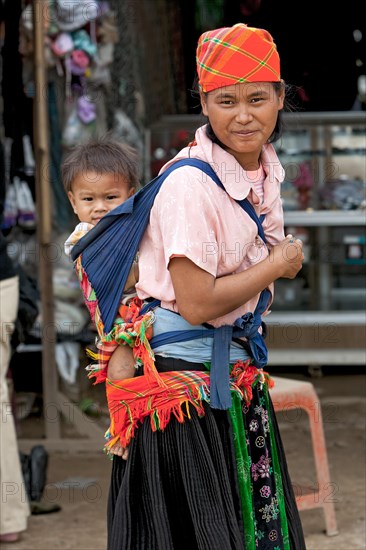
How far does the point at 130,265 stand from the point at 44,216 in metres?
2.80

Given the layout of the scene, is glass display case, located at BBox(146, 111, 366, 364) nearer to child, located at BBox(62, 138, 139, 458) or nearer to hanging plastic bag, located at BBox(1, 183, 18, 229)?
hanging plastic bag, located at BBox(1, 183, 18, 229)

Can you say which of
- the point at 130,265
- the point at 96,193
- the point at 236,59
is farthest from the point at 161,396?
the point at 236,59

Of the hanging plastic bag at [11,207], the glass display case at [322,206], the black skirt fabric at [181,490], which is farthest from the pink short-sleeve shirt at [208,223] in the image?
the glass display case at [322,206]

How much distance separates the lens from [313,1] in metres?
7.25

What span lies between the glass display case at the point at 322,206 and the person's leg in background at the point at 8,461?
279 centimetres

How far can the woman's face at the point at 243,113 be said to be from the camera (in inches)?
93.3

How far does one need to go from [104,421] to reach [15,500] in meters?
1.53

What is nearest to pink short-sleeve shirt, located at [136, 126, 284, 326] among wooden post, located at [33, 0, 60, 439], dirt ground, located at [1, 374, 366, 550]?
dirt ground, located at [1, 374, 366, 550]

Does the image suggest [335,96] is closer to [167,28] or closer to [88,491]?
[167,28]

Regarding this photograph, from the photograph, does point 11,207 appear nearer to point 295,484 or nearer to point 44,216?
point 44,216

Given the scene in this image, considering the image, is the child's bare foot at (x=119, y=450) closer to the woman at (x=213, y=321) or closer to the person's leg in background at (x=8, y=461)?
the woman at (x=213, y=321)

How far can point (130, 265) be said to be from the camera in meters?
2.48

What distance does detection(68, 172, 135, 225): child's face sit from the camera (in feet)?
9.12

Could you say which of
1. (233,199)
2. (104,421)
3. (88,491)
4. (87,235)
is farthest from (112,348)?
(104,421)
